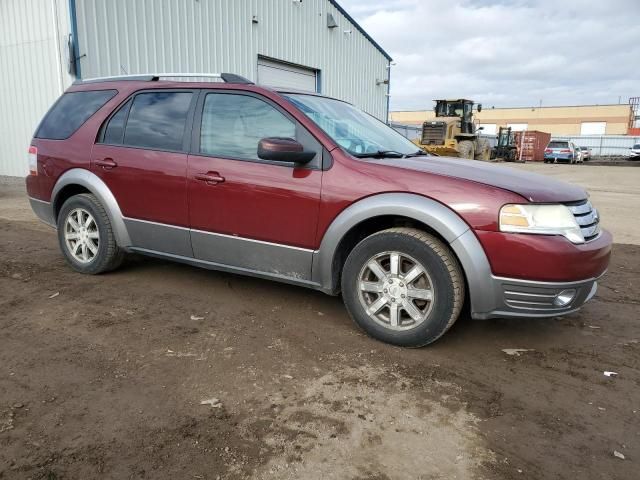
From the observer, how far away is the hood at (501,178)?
10.00ft

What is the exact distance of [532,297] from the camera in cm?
297

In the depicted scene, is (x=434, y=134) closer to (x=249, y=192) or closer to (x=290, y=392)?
(x=249, y=192)

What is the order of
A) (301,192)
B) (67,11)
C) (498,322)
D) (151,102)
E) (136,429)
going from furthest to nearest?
(67,11) → (151,102) → (498,322) → (301,192) → (136,429)

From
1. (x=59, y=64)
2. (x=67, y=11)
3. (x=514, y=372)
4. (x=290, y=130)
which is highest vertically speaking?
(x=67, y=11)

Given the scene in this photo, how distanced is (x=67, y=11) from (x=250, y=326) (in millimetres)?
9146

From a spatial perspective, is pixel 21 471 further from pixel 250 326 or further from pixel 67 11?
pixel 67 11

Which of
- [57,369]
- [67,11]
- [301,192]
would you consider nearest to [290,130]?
[301,192]

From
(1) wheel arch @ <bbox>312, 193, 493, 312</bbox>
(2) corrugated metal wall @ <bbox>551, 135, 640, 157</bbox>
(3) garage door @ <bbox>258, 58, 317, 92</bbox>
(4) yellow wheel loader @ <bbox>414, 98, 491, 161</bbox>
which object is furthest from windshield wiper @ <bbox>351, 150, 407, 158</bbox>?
(2) corrugated metal wall @ <bbox>551, 135, 640, 157</bbox>

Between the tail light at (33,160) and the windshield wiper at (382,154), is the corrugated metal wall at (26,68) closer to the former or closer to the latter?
the tail light at (33,160)

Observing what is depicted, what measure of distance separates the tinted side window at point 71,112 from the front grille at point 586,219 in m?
3.93

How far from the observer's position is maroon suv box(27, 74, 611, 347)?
300 cm

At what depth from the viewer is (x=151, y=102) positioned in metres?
4.28

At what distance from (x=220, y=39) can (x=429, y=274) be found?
11.8 m

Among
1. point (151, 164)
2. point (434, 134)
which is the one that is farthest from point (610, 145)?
point (151, 164)
